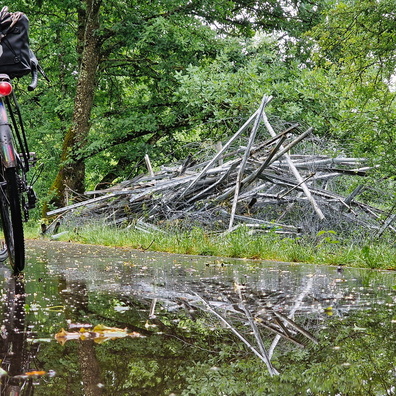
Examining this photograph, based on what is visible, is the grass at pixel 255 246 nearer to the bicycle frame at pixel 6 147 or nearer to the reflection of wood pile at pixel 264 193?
the reflection of wood pile at pixel 264 193

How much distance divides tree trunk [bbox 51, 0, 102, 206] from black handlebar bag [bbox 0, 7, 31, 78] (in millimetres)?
10573

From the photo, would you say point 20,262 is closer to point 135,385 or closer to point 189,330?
point 189,330

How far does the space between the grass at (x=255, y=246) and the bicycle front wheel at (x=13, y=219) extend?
2747 mm

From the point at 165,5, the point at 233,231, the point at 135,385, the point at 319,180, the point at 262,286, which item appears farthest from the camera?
the point at 165,5

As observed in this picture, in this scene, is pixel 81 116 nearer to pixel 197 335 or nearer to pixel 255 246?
pixel 255 246

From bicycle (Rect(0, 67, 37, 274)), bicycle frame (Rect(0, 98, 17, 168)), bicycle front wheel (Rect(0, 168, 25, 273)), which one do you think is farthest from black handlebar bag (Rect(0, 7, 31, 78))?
bicycle front wheel (Rect(0, 168, 25, 273))

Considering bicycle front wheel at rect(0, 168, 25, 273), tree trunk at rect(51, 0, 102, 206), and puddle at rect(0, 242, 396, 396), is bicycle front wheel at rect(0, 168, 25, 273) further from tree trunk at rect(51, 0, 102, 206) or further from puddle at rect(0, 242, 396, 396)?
tree trunk at rect(51, 0, 102, 206)

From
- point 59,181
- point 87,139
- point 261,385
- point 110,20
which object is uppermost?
point 110,20

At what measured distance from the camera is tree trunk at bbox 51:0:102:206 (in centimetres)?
1505

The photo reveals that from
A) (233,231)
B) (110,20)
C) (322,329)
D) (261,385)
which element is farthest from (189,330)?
(110,20)

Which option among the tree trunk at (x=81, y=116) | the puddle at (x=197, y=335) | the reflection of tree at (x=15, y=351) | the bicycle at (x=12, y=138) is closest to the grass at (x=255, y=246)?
the puddle at (x=197, y=335)

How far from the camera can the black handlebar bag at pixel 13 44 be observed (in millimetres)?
4410

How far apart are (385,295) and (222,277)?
4.44 feet

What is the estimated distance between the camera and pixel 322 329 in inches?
97.1
